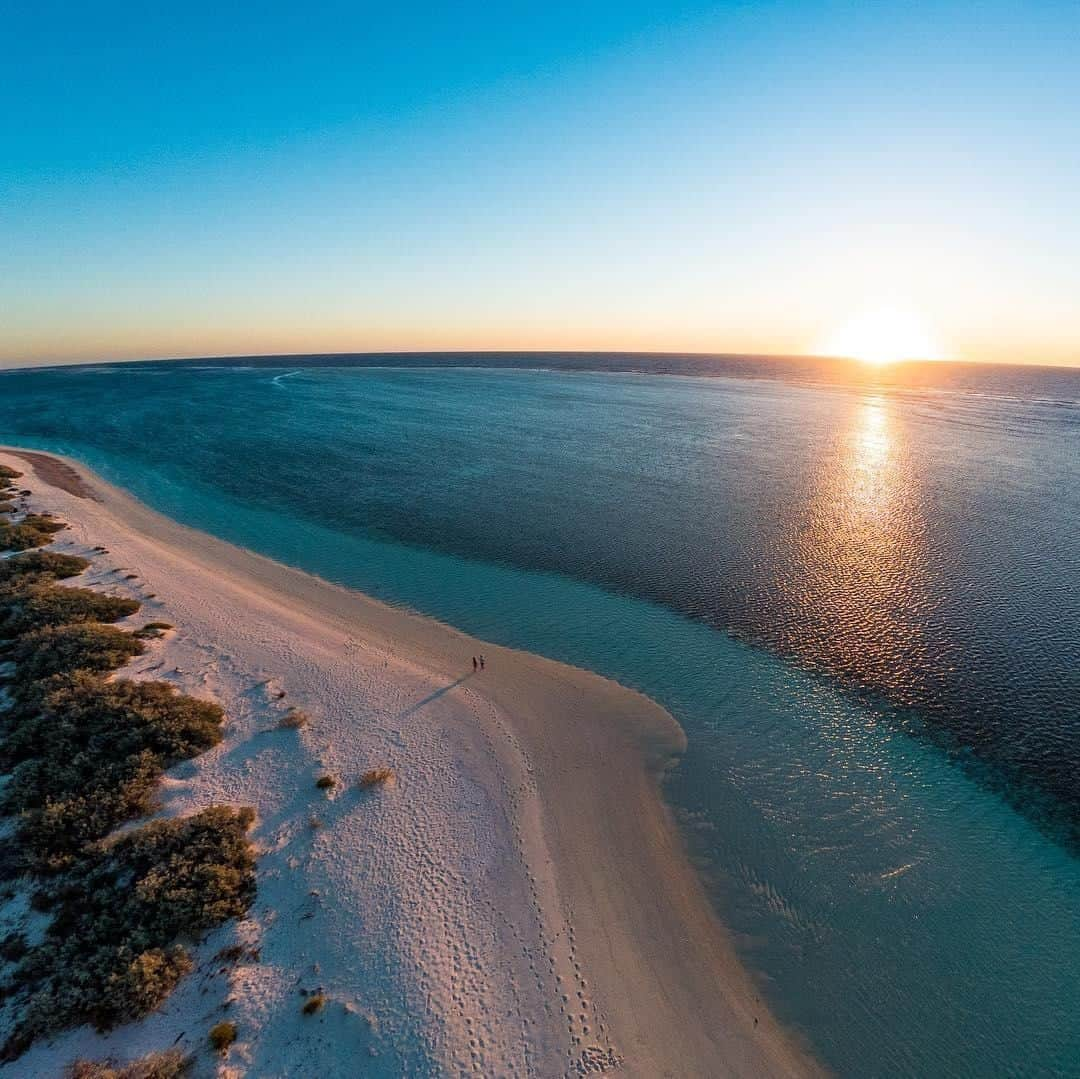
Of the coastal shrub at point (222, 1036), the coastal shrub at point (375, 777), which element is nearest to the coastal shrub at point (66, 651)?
the coastal shrub at point (375, 777)

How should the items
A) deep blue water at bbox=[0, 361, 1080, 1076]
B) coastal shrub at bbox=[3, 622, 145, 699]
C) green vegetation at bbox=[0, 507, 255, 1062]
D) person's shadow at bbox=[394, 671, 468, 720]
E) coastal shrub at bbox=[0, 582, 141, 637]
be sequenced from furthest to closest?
1. coastal shrub at bbox=[0, 582, 141, 637]
2. person's shadow at bbox=[394, 671, 468, 720]
3. coastal shrub at bbox=[3, 622, 145, 699]
4. deep blue water at bbox=[0, 361, 1080, 1076]
5. green vegetation at bbox=[0, 507, 255, 1062]

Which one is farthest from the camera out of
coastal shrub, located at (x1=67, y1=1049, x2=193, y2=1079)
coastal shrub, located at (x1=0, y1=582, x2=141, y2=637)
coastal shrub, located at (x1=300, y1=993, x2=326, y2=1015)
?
coastal shrub, located at (x1=0, y1=582, x2=141, y2=637)

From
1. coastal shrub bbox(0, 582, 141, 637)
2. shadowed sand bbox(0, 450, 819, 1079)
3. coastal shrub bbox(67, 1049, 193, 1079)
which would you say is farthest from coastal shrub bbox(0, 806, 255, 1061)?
coastal shrub bbox(0, 582, 141, 637)

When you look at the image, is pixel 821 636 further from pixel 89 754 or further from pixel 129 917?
pixel 89 754

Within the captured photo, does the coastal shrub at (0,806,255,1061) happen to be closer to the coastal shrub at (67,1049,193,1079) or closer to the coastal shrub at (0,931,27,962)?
the coastal shrub at (0,931,27,962)

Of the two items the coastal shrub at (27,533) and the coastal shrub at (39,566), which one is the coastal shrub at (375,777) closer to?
the coastal shrub at (39,566)

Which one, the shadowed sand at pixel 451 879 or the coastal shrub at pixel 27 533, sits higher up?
the coastal shrub at pixel 27 533

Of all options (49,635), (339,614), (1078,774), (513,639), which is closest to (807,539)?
(1078,774)
